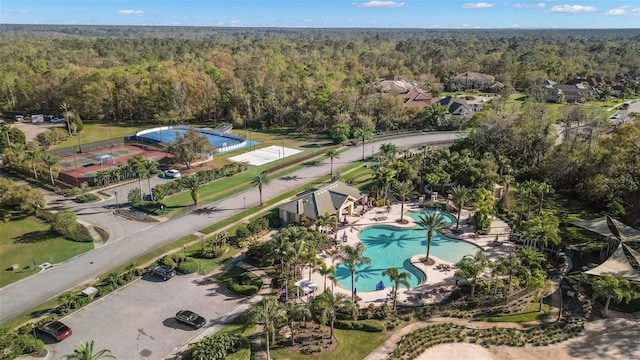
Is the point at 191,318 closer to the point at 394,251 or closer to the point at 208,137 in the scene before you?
the point at 394,251

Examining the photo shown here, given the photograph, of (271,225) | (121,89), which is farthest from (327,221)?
(121,89)

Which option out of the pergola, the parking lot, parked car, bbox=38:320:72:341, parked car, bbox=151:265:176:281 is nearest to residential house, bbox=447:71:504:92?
the pergola

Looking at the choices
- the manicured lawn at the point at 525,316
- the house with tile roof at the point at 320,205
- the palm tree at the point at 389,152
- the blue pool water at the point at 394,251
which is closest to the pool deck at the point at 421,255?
the blue pool water at the point at 394,251

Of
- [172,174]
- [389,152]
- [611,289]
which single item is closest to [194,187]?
[172,174]

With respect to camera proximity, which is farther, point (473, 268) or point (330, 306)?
point (473, 268)

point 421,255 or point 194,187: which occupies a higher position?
point 194,187

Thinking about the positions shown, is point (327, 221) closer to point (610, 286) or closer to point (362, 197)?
point (362, 197)
